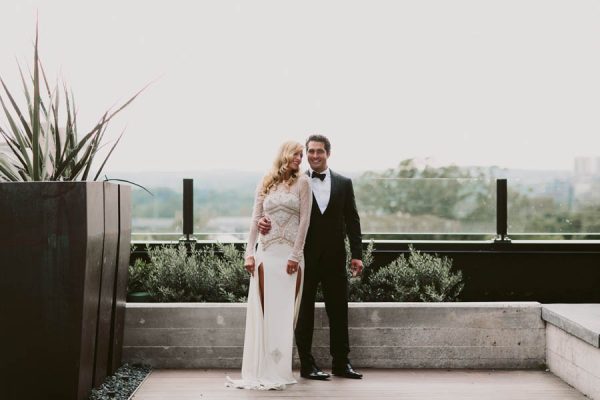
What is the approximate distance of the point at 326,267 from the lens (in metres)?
6.05

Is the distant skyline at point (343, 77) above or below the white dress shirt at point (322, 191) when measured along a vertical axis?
above

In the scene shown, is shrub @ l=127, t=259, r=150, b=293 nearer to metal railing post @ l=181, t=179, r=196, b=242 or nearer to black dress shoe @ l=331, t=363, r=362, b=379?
metal railing post @ l=181, t=179, r=196, b=242

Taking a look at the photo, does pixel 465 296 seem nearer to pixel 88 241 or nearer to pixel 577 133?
pixel 577 133

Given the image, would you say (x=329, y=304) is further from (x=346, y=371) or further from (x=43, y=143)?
(x=43, y=143)

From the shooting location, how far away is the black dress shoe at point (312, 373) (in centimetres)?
596

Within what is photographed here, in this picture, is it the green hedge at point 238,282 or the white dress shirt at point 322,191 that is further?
the green hedge at point 238,282

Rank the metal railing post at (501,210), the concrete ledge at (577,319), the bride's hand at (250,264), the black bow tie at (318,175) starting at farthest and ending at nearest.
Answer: the metal railing post at (501,210) → the black bow tie at (318,175) → the bride's hand at (250,264) → the concrete ledge at (577,319)

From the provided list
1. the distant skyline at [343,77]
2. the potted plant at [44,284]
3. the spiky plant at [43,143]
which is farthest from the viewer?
the distant skyline at [343,77]

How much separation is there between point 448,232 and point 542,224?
1025 mm

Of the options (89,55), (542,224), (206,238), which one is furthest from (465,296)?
(89,55)

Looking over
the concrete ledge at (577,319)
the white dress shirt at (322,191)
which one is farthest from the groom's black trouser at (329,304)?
the concrete ledge at (577,319)

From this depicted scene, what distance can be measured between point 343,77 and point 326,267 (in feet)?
11.5

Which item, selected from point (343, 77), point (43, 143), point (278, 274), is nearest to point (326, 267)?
point (278, 274)

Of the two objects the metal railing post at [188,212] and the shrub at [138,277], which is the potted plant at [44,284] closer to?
the shrub at [138,277]
